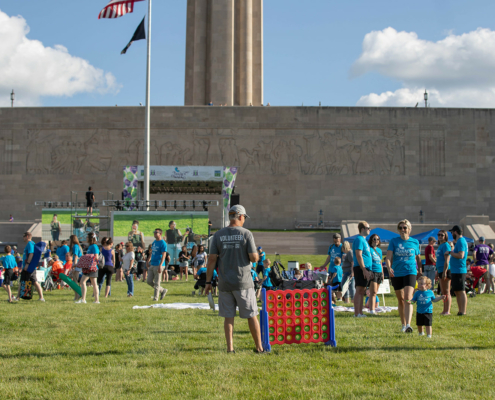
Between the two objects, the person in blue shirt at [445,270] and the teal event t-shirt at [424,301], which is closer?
the teal event t-shirt at [424,301]

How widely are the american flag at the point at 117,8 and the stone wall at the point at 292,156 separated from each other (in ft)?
45.7

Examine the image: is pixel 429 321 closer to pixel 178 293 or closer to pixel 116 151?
pixel 178 293

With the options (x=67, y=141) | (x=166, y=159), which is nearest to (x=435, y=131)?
(x=166, y=159)

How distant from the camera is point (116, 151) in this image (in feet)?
112

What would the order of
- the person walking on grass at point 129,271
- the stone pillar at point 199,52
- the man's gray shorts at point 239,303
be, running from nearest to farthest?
the man's gray shorts at point 239,303, the person walking on grass at point 129,271, the stone pillar at point 199,52

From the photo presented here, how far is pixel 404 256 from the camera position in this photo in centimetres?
712

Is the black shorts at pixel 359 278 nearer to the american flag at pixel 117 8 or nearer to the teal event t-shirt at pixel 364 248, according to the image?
the teal event t-shirt at pixel 364 248

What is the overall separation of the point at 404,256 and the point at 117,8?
17.0m

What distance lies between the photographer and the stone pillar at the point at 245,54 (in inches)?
1489

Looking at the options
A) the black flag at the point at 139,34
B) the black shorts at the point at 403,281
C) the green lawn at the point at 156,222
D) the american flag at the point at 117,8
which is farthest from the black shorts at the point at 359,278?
the black flag at the point at 139,34

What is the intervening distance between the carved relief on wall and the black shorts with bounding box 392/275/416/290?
2870 centimetres

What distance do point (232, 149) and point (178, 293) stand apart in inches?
864

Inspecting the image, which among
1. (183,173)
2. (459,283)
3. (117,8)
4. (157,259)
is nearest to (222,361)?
(459,283)

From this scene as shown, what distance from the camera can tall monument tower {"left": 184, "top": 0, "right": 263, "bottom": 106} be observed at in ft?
118
